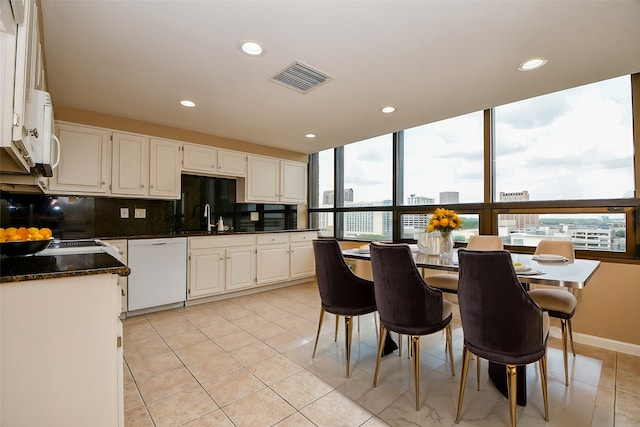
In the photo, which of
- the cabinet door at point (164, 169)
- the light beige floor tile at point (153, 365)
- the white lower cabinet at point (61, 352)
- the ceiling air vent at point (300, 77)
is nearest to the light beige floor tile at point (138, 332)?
the light beige floor tile at point (153, 365)

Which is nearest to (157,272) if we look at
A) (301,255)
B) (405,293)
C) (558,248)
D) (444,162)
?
(301,255)

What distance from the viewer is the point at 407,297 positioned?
1839 mm

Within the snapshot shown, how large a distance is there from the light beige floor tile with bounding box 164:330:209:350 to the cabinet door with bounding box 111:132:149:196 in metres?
1.76

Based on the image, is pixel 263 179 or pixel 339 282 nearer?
pixel 339 282

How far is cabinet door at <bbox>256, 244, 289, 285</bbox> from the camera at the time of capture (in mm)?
4344

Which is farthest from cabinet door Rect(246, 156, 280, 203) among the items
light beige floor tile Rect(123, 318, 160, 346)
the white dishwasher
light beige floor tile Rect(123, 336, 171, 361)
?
light beige floor tile Rect(123, 336, 171, 361)

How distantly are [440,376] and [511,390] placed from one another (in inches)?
27.1

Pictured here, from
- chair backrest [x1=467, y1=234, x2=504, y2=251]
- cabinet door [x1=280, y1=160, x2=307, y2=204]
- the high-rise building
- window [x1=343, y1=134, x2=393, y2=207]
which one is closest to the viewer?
chair backrest [x1=467, y1=234, x2=504, y2=251]

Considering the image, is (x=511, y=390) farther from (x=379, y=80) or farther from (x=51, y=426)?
(x=379, y=80)

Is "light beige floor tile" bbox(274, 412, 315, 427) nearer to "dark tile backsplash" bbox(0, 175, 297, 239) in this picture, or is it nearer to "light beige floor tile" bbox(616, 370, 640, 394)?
"light beige floor tile" bbox(616, 370, 640, 394)

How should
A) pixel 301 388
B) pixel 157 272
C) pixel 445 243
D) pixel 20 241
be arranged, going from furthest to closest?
pixel 157 272
pixel 445 243
pixel 301 388
pixel 20 241

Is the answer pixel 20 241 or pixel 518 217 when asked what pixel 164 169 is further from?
pixel 518 217

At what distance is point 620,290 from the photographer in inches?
99.3

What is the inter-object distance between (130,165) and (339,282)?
287 centimetres
